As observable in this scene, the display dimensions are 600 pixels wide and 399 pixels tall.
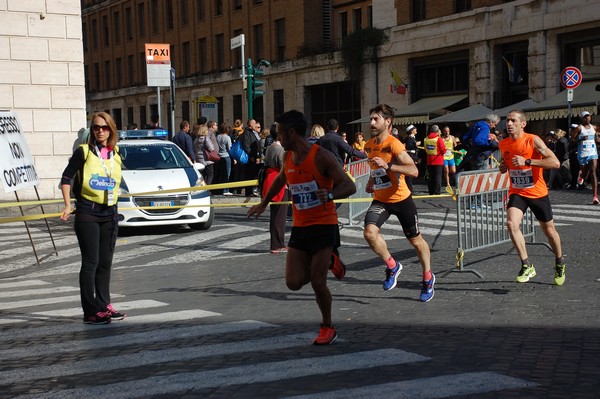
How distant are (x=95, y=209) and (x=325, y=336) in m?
2.56

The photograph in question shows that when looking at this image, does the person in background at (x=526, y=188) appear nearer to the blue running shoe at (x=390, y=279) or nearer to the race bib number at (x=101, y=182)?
the blue running shoe at (x=390, y=279)

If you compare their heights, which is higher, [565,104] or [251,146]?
[565,104]

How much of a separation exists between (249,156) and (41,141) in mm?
4793

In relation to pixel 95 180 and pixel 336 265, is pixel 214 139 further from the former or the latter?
pixel 336 265

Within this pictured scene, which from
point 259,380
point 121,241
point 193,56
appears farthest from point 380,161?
point 193,56

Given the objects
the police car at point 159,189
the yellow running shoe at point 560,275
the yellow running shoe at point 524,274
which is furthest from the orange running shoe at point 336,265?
the police car at point 159,189

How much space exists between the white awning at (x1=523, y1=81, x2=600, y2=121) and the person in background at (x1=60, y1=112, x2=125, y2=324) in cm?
2254

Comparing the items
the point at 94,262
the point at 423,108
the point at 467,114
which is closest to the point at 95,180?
the point at 94,262

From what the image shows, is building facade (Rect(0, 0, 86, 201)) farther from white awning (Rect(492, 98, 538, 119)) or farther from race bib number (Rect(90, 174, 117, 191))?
white awning (Rect(492, 98, 538, 119))

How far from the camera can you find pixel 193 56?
191ft

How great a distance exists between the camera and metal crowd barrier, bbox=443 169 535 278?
36.8 ft

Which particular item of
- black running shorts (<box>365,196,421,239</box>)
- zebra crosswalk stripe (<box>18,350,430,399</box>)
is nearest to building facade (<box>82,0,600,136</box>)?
black running shorts (<box>365,196,421,239</box>)

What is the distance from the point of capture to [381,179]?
31.5ft

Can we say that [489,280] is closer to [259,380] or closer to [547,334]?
[547,334]
